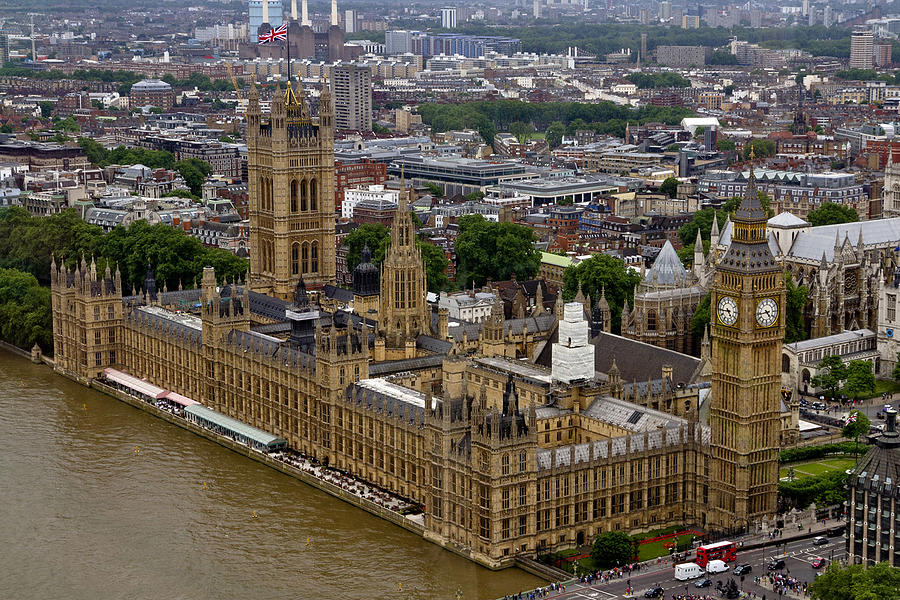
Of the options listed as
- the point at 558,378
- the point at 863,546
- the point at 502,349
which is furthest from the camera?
the point at 502,349

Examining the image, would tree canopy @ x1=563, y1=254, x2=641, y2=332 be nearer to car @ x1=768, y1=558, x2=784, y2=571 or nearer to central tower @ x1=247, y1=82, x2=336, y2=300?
central tower @ x1=247, y1=82, x2=336, y2=300

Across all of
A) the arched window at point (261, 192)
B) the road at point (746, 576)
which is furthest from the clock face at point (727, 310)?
the arched window at point (261, 192)

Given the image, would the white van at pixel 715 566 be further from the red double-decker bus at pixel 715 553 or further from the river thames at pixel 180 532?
the river thames at pixel 180 532

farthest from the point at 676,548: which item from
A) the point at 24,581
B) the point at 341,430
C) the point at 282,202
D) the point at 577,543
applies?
the point at 282,202

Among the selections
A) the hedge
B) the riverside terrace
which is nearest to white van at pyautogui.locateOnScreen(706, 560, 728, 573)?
the riverside terrace

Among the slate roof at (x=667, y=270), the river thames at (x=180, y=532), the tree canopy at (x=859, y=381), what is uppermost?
the slate roof at (x=667, y=270)

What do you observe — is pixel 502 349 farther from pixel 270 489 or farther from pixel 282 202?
pixel 282 202
